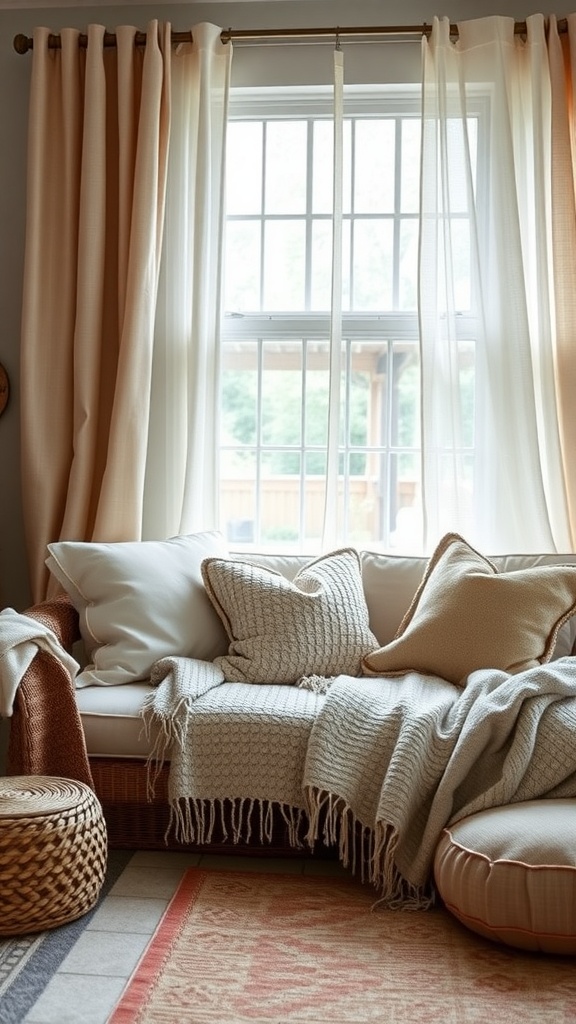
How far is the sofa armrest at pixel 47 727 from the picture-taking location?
2.62 metres

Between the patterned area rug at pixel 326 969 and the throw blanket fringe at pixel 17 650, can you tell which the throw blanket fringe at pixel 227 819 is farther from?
the throw blanket fringe at pixel 17 650

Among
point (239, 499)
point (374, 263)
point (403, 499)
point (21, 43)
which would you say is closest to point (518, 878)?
point (403, 499)

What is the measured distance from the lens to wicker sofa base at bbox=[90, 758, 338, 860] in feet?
9.20

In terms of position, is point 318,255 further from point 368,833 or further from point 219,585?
point 368,833

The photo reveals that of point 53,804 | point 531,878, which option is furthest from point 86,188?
point 531,878

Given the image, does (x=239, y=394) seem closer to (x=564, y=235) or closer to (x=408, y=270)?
(x=408, y=270)

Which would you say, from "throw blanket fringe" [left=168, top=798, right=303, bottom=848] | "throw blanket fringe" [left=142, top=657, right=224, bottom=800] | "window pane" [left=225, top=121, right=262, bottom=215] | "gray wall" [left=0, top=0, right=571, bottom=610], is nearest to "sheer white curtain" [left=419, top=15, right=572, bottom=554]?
"gray wall" [left=0, top=0, right=571, bottom=610]

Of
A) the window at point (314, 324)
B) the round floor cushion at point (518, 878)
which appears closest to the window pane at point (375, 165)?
the window at point (314, 324)

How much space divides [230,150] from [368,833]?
2597mm

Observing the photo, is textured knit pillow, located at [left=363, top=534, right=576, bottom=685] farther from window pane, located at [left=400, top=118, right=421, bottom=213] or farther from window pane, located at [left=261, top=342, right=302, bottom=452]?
window pane, located at [left=400, top=118, right=421, bottom=213]

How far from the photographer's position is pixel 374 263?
3955mm

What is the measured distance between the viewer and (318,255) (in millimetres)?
3975

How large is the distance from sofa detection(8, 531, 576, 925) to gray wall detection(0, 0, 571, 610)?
0.77 metres

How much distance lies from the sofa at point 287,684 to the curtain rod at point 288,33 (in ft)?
6.01
